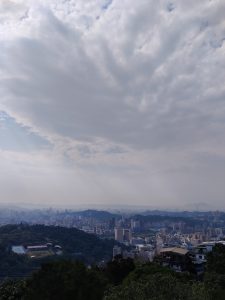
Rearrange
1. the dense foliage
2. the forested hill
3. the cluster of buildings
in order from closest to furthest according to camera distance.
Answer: the dense foliage
the cluster of buildings
the forested hill

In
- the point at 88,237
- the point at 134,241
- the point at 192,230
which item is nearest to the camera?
the point at 88,237

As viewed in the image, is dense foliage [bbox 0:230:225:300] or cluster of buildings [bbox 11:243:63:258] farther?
cluster of buildings [bbox 11:243:63:258]

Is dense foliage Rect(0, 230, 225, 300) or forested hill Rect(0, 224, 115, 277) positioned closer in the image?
dense foliage Rect(0, 230, 225, 300)

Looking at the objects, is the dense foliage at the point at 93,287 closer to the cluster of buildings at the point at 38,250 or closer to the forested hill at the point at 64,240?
the cluster of buildings at the point at 38,250

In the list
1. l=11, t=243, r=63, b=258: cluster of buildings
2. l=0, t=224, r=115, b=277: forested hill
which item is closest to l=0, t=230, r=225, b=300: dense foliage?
l=11, t=243, r=63, b=258: cluster of buildings

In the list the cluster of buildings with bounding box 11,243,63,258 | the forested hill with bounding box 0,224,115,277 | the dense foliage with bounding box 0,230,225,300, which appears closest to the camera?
the dense foliage with bounding box 0,230,225,300

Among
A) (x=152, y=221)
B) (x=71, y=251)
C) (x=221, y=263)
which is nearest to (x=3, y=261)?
(x=71, y=251)

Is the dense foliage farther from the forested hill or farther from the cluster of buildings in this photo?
the forested hill

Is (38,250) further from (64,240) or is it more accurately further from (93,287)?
(93,287)

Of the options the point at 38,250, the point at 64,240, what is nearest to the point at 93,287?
the point at 38,250

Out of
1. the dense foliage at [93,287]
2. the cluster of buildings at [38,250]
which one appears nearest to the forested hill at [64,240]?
the cluster of buildings at [38,250]

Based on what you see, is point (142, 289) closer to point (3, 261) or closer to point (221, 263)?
point (221, 263)
